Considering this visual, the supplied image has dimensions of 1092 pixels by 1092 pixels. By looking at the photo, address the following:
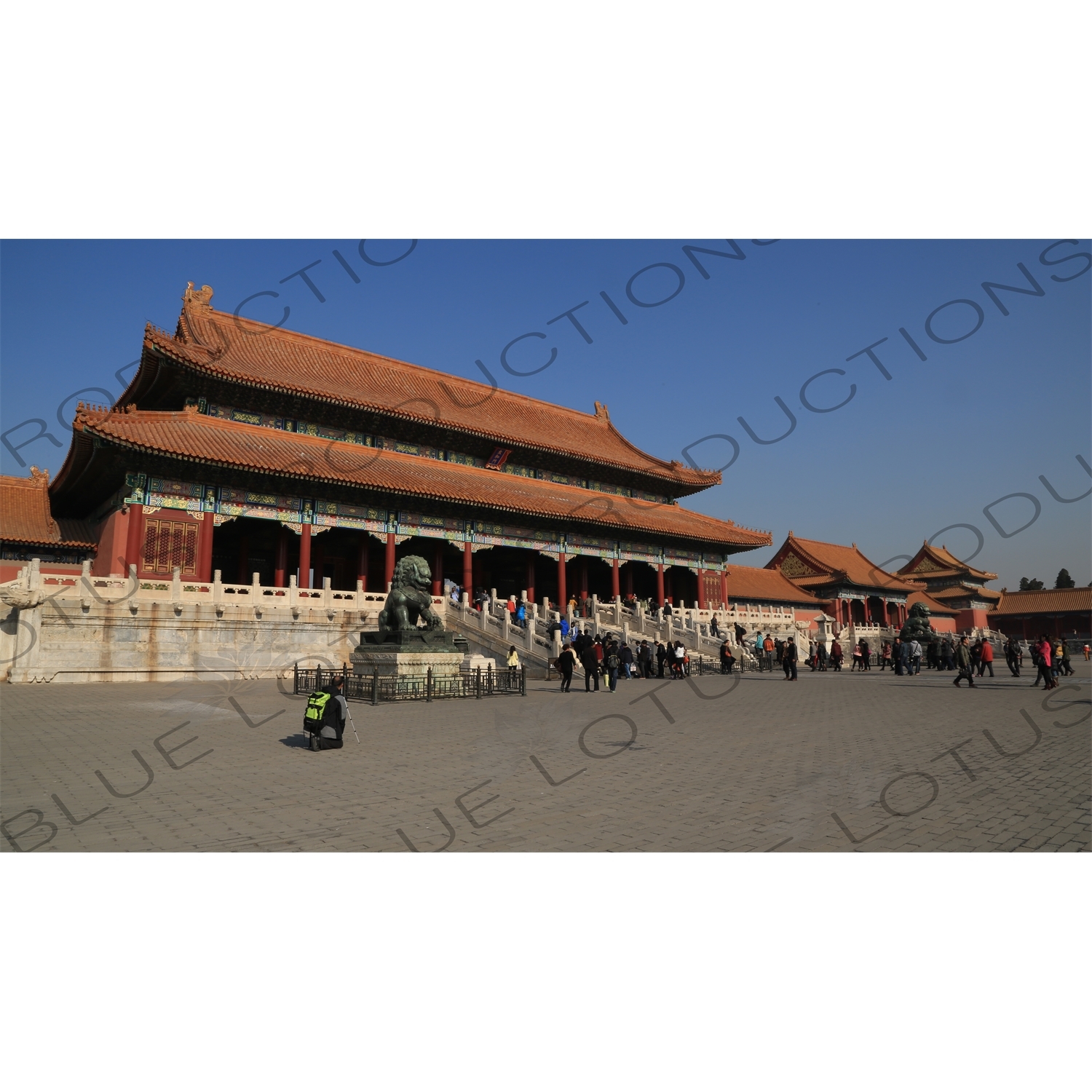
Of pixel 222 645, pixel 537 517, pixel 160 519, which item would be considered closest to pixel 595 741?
pixel 222 645

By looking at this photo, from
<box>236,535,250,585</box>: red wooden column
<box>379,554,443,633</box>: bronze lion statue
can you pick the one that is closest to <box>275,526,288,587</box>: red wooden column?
<box>236,535,250,585</box>: red wooden column

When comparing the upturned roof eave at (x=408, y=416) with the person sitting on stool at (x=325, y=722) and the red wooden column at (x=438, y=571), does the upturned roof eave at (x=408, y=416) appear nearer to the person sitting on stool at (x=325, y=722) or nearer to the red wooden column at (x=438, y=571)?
the red wooden column at (x=438, y=571)

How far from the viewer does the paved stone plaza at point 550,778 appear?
4715 millimetres

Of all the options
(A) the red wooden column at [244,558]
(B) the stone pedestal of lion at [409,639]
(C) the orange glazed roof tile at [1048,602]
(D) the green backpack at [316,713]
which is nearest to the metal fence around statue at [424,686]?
(B) the stone pedestal of lion at [409,639]

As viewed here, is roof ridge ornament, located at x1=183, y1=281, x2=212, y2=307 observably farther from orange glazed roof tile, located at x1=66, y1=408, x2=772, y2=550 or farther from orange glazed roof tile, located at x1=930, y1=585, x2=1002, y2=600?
orange glazed roof tile, located at x1=930, y1=585, x2=1002, y2=600

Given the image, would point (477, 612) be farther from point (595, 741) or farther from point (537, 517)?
point (595, 741)

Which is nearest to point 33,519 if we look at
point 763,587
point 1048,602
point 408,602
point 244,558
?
point 244,558

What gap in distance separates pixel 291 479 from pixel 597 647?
1139cm

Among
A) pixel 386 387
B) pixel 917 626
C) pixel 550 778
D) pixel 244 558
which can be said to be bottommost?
pixel 550 778

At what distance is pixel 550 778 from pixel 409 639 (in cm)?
782

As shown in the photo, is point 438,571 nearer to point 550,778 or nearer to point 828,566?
point 550,778

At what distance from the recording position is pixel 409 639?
1391cm

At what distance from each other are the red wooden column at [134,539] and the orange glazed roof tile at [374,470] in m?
2.08

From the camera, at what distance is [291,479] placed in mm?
22172
